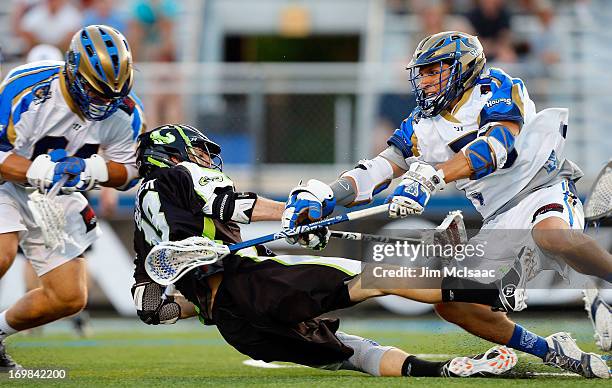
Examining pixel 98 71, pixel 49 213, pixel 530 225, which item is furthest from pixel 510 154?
pixel 49 213

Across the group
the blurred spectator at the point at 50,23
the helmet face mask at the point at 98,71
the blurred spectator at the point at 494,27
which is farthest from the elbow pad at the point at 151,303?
the blurred spectator at the point at 50,23

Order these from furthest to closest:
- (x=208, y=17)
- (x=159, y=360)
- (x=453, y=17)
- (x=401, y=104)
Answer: (x=208, y=17), (x=453, y=17), (x=401, y=104), (x=159, y=360)

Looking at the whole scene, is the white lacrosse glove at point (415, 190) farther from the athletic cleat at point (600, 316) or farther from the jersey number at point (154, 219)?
the athletic cleat at point (600, 316)

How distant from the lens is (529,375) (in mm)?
5887

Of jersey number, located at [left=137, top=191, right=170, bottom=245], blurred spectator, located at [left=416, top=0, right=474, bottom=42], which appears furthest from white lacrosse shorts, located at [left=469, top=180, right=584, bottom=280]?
blurred spectator, located at [left=416, top=0, right=474, bottom=42]

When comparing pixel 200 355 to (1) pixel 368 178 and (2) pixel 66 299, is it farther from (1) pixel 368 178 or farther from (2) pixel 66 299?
(1) pixel 368 178

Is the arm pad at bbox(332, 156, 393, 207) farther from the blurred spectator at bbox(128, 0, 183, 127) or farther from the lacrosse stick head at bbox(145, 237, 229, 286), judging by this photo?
the blurred spectator at bbox(128, 0, 183, 127)

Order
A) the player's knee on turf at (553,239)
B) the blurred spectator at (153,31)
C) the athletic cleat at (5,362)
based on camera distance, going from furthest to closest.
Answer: the blurred spectator at (153,31) < the athletic cleat at (5,362) < the player's knee on turf at (553,239)

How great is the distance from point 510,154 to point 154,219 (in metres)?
1.96

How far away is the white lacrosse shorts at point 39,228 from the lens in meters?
6.84

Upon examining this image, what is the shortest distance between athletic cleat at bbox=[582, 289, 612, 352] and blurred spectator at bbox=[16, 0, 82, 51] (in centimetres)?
742

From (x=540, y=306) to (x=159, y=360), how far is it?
4025 millimetres

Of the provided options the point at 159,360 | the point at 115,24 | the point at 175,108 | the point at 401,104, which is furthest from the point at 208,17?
the point at 159,360

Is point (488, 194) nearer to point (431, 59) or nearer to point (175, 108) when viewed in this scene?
point (431, 59)
